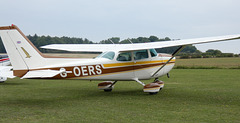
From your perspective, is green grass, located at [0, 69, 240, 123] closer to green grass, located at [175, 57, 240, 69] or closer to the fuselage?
the fuselage

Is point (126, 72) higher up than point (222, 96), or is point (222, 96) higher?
point (126, 72)

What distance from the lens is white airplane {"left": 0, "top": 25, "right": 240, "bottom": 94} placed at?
7941mm

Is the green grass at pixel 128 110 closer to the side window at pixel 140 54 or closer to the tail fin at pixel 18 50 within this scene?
the tail fin at pixel 18 50

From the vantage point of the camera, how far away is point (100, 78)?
9.27m

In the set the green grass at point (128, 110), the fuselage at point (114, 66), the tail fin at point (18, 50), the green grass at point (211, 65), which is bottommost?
the green grass at point (211, 65)

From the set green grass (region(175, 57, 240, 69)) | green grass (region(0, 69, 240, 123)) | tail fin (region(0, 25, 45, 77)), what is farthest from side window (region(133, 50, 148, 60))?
green grass (region(175, 57, 240, 69))

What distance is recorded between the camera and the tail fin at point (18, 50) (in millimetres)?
7895

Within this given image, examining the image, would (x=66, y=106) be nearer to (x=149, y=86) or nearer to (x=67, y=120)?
(x=67, y=120)

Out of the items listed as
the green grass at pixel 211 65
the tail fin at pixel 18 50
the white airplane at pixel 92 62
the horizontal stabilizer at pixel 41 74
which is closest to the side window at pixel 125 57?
the white airplane at pixel 92 62

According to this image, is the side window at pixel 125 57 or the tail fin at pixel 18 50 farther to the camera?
the side window at pixel 125 57

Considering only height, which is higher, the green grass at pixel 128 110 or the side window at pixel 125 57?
the side window at pixel 125 57

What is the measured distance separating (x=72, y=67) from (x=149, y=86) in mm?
2863

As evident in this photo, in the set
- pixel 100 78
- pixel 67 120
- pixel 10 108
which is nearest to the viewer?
pixel 67 120

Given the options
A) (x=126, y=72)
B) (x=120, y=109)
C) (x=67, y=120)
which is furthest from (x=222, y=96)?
(x=67, y=120)
